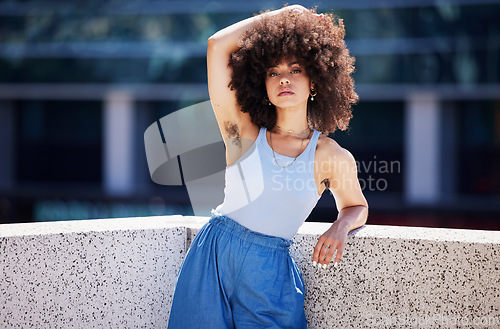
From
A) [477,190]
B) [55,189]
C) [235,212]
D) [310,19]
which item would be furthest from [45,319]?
[55,189]

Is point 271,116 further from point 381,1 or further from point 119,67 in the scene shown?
point 119,67

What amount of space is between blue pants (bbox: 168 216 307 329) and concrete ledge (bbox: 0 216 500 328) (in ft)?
0.78

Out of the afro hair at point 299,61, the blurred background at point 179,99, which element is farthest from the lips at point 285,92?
the blurred background at point 179,99

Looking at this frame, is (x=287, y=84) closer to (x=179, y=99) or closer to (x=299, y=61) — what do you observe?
(x=299, y=61)

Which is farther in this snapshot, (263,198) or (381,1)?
(381,1)

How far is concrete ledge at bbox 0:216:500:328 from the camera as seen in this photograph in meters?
2.26

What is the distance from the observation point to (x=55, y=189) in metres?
14.7

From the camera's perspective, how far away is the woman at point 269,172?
213 cm

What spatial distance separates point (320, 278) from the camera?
7.77ft

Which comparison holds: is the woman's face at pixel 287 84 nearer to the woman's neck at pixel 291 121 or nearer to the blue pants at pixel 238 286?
the woman's neck at pixel 291 121

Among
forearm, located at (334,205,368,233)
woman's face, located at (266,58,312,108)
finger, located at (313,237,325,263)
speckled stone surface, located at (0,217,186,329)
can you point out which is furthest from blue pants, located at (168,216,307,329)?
woman's face, located at (266,58,312,108)

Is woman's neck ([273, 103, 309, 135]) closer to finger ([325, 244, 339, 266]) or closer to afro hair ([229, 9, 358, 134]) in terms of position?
afro hair ([229, 9, 358, 134])

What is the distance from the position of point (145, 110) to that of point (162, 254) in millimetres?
12423

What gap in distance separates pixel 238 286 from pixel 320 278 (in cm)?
41
